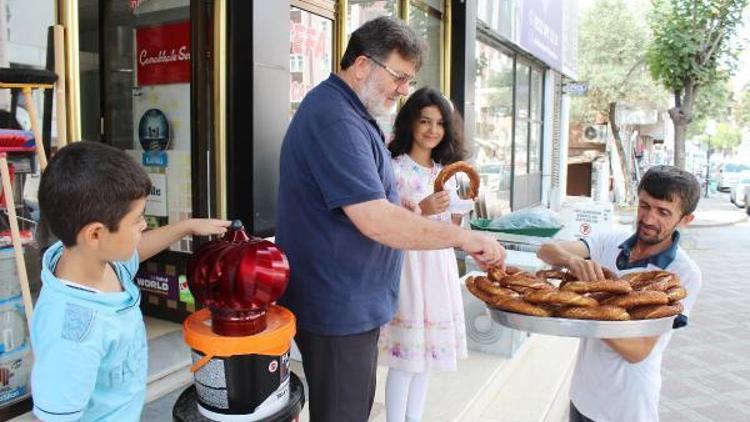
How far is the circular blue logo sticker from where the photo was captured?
4.06 meters

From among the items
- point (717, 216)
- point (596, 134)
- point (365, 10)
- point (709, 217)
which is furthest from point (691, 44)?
point (596, 134)

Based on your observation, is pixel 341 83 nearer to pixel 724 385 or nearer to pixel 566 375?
pixel 566 375

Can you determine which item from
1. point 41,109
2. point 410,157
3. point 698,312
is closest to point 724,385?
point 698,312

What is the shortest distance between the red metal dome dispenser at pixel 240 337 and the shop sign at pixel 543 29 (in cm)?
966

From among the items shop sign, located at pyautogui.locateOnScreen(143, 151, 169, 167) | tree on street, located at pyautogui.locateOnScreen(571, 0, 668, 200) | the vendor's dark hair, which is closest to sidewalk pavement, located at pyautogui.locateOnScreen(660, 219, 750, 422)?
the vendor's dark hair

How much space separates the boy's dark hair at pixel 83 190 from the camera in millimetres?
1321

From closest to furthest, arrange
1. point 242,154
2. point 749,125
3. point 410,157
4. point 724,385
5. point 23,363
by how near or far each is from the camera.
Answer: point 23,363, point 410,157, point 242,154, point 724,385, point 749,125

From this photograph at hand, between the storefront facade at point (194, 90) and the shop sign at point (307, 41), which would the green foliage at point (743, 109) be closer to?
the shop sign at point (307, 41)

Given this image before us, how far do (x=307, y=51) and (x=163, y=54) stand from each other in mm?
1111

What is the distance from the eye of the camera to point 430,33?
6.91m

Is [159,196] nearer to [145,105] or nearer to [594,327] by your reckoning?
[145,105]

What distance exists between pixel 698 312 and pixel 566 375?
346 centimetres

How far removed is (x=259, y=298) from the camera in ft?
5.07

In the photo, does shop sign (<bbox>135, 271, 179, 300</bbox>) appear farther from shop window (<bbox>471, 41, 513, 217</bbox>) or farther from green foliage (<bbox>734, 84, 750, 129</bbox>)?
green foliage (<bbox>734, 84, 750, 129</bbox>)
